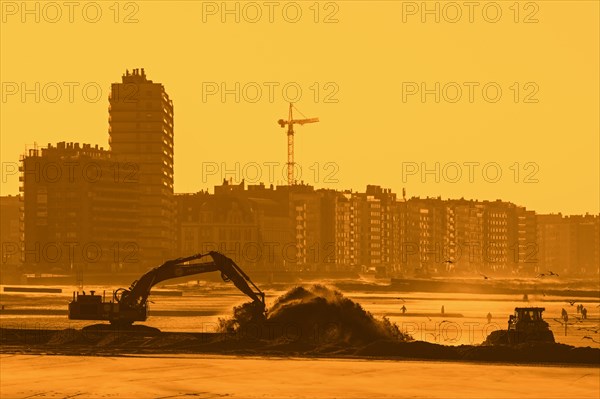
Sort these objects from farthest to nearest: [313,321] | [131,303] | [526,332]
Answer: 1. [313,321]
2. [131,303]
3. [526,332]

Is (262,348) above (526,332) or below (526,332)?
below

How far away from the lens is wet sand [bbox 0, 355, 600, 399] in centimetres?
5106

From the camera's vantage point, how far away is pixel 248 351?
70688 millimetres

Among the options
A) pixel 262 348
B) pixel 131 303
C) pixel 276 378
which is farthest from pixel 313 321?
pixel 276 378

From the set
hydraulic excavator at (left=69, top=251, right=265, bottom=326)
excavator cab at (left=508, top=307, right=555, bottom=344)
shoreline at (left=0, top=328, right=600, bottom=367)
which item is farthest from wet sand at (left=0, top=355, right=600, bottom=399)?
excavator cab at (left=508, top=307, right=555, bottom=344)

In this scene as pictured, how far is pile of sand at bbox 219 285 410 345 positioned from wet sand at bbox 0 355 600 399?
1008 cm

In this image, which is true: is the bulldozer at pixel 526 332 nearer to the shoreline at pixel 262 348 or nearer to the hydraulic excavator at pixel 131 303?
the shoreline at pixel 262 348

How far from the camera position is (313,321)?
80375mm

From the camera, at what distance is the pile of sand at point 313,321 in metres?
76.8

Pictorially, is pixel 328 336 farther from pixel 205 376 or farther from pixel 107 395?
pixel 107 395

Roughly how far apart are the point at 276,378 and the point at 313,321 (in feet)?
78.6

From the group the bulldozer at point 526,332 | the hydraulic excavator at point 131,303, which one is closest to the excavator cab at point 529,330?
the bulldozer at point 526,332

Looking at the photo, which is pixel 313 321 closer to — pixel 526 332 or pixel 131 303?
pixel 131 303

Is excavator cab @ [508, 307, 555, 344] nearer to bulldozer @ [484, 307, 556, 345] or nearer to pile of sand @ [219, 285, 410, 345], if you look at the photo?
bulldozer @ [484, 307, 556, 345]
